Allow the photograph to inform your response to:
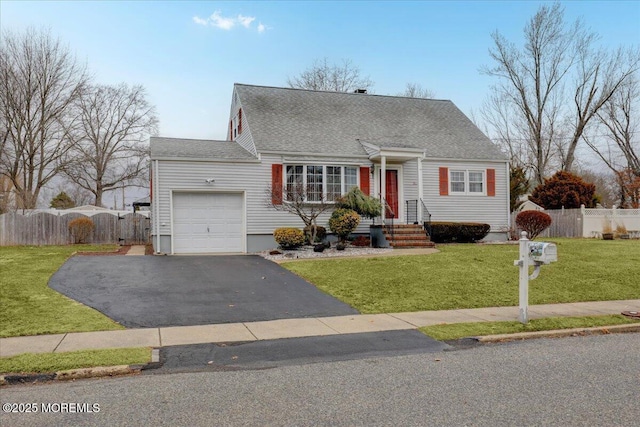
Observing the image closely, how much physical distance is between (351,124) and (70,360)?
17.7 meters

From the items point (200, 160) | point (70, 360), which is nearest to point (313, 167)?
point (200, 160)

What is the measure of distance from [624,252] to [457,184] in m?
6.86

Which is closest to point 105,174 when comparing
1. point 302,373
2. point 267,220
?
point 267,220

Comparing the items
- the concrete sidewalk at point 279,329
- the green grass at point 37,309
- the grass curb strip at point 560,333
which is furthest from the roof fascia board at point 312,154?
the grass curb strip at point 560,333

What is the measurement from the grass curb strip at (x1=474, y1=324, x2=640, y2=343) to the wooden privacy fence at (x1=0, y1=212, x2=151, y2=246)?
1893cm

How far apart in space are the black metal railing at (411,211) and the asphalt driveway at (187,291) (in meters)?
7.80

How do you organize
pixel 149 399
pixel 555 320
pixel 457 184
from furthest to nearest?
pixel 457 184
pixel 555 320
pixel 149 399

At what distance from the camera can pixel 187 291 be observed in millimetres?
10602

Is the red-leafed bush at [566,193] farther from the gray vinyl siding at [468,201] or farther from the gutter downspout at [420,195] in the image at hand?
the gutter downspout at [420,195]

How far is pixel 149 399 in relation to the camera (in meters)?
4.56

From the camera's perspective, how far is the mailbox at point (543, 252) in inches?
303

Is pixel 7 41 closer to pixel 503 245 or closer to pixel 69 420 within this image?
pixel 503 245

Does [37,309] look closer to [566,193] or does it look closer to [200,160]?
[200,160]

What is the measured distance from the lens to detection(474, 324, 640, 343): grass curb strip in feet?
23.4
